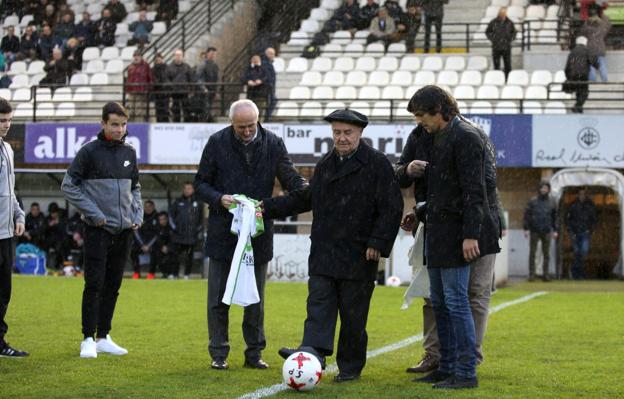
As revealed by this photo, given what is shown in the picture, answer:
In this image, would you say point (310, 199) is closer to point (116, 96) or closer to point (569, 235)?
point (569, 235)

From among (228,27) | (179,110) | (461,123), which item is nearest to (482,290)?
(461,123)

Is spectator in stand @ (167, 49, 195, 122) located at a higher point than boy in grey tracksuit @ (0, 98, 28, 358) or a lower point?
higher

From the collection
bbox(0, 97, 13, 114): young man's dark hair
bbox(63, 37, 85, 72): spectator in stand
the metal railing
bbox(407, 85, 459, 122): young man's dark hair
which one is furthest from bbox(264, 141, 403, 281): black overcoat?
bbox(63, 37, 85, 72): spectator in stand

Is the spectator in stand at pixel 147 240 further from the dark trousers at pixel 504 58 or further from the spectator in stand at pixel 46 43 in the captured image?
the dark trousers at pixel 504 58

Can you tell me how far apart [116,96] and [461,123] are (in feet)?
69.0

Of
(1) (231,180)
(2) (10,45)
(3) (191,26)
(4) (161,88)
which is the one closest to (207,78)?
(4) (161,88)

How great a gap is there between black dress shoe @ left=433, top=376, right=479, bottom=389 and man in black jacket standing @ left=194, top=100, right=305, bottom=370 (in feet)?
5.35

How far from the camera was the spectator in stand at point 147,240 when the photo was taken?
23.6m

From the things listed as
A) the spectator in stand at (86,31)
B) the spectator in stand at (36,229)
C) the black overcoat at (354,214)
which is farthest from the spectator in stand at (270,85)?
the black overcoat at (354,214)

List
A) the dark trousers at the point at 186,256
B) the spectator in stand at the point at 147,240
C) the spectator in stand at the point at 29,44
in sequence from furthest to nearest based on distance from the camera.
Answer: the spectator in stand at the point at 29,44 → the spectator in stand at the point at 147,240 → the dark trousers at the point at 186,256

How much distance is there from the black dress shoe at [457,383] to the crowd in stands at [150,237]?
51.2 feet

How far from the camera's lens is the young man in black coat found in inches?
303

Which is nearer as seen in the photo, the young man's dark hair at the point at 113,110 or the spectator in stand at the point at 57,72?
the young man's dark hair at the point at 113,110

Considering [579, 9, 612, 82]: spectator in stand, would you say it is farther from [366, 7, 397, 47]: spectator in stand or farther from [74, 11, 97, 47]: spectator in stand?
[74, 11, 97, 47]: spectator in stand
